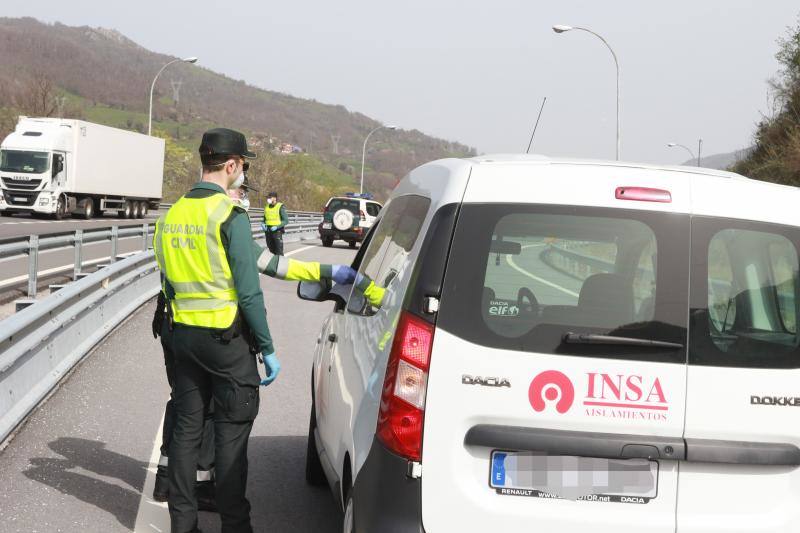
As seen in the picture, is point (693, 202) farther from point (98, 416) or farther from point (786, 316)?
point (98, 416)

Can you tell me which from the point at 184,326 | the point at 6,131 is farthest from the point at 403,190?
the point at 6,131

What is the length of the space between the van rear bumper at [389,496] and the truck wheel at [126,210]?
44.2 metres

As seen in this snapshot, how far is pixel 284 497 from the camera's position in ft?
17.9

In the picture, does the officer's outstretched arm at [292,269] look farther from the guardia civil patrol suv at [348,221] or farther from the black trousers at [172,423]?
the guardia civil patrol suv at [348,221]

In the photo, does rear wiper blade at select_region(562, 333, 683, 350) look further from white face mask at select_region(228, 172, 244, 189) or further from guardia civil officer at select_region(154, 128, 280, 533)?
white face mask at select_region(228, 172, 244, 189)

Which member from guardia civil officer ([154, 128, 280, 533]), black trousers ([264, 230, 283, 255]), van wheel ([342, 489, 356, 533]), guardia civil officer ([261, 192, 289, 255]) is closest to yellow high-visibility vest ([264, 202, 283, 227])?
guardia civil officer ([261, 192, 289, 255])

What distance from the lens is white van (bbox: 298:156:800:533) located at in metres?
3.18

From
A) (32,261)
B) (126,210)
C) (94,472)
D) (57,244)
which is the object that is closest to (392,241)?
(94,472)

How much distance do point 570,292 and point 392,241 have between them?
91cm

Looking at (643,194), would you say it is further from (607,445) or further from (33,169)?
(33,169)

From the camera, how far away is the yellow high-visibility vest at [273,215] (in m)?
24.0

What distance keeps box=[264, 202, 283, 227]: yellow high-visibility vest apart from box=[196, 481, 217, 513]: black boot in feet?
62.0

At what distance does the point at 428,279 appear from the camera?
3.25 metres

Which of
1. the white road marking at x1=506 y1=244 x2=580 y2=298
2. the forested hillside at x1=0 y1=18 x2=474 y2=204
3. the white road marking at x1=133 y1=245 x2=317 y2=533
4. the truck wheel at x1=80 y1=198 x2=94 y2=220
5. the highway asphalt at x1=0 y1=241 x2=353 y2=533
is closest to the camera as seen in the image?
the white road marking at x1=506 y1=244 x2=580 y2=298
